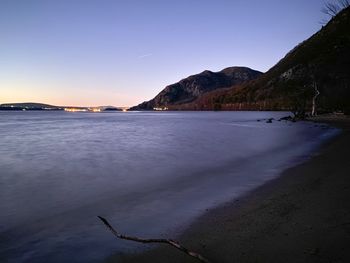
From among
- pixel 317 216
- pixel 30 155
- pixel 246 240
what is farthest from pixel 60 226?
pixel 30 155

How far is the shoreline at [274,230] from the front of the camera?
16.9 ft

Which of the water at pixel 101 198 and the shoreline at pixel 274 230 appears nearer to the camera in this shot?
the shoreline at pixel 274 230

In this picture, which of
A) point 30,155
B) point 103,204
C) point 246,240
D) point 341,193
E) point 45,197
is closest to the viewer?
point 246,240

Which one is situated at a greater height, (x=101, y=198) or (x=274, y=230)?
(x=274, y=230)

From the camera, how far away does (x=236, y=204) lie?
28.4 feet

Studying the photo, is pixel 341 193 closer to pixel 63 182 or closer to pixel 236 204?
pixel 236 204

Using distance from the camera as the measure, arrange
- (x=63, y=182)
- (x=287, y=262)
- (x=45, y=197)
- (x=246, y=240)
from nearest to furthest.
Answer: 1. (x=287, y=262)
2. (x=246, y=240)
3. (x=45, y=197)
4. (x=63, y=182)

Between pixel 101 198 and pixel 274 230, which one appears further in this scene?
pixel 101 198

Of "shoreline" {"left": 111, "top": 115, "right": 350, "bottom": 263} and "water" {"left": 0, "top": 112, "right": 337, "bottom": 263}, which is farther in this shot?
"water" {"left": 0, "top": 112, "right": 337, "bottom": 263}

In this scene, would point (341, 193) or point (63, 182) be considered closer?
point (341, 193)

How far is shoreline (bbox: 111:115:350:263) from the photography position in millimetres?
5160

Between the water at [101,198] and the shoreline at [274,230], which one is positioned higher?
the shoreline at [274,230]

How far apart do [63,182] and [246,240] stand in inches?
369

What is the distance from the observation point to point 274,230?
6148 mm
